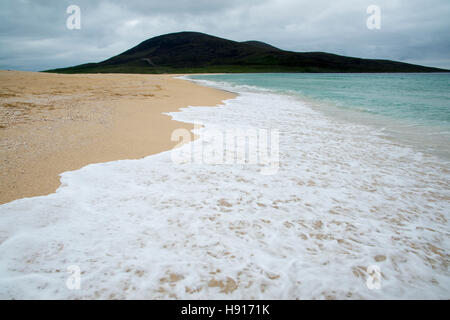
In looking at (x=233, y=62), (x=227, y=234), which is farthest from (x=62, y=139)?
(x=233, y=62)

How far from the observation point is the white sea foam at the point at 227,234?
2.26m

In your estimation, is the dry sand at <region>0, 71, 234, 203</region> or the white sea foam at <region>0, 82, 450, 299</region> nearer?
the white sea foam at <region>0, 82, 450, 299</region>

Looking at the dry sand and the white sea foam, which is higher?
the dry sand

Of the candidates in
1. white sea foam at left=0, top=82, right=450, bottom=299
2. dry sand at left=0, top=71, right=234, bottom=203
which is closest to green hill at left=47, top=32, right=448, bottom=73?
dry sand at left=0, top=71, right=234, bottom=203

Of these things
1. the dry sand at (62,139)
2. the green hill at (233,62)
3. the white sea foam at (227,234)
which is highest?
the green hill at (233,62)

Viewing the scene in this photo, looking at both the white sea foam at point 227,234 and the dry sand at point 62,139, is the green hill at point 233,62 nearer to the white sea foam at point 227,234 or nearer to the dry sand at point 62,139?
the dry sand at point 62,139

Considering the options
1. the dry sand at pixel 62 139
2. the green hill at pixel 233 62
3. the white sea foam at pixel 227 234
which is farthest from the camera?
the green hill at pixel 233 62

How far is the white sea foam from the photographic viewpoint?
7.41ft

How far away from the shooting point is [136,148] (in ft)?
18.5

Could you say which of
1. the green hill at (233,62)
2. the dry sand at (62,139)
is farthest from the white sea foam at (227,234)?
the green hill at (233,62)

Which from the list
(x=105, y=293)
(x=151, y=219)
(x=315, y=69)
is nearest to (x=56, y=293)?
(x=105, y=293)

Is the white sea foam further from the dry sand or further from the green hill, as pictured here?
the green hill

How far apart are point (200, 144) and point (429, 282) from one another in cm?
490
